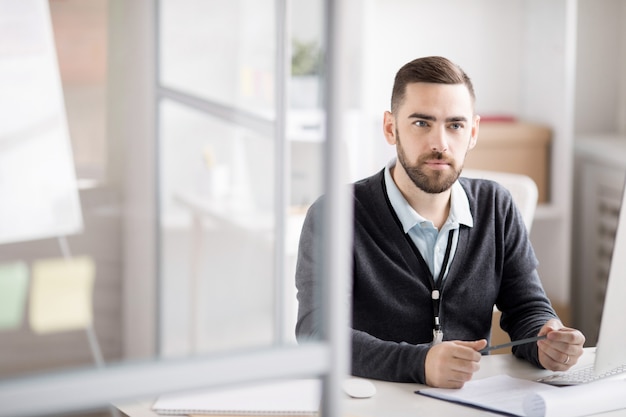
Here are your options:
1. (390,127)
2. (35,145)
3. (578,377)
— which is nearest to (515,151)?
Result: (390,127)

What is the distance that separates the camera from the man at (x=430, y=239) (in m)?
1.63

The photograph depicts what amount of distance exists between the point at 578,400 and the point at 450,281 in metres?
0.39

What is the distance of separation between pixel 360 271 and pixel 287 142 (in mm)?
803

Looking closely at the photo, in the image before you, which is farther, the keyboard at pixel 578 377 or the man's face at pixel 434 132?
the man's face at pixel 434 132

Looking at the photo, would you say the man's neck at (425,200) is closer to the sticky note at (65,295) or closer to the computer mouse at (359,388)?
the computer mouse at (359,388)

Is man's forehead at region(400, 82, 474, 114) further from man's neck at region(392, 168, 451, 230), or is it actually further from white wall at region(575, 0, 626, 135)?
white wall at region(575, 0, 626, 135)

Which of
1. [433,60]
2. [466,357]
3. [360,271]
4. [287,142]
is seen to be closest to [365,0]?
[433,60]

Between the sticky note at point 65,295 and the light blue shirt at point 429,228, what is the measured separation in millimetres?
955

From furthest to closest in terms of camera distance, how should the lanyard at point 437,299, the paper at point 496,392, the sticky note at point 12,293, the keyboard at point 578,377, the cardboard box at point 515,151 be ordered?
1. the cardboard box at point 515,151
2. the lanyard at point 437,299
3. the keyboard at point 578,377
4. the paper at point 496,392
5. the sticky note at point 12,293

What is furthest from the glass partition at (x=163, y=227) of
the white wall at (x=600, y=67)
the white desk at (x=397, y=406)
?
the white wall at (x=600, y=67)

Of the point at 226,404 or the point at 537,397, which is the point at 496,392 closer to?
the point at 537,397

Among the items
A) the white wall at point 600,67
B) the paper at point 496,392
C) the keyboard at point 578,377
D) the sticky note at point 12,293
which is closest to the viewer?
the sticky note at point 12,293

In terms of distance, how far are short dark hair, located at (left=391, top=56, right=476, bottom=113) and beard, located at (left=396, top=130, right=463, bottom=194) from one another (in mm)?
125

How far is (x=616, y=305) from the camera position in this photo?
1386mm
